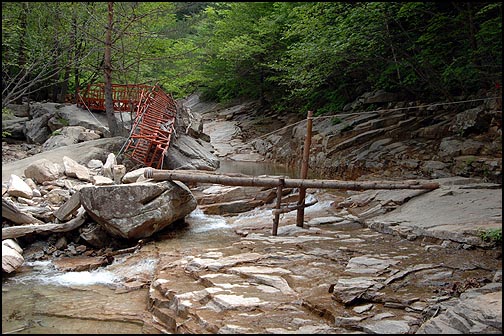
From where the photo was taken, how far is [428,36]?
9.48 meters

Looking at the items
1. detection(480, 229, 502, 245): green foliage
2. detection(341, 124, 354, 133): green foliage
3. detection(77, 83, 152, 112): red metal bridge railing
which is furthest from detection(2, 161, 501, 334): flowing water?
detection(77, 83, 152, 112): red metal bridge railing

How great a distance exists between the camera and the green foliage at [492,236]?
527 cm

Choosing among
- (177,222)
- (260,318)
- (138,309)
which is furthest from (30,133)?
(260,318)

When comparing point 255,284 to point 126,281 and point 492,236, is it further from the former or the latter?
point 492,236

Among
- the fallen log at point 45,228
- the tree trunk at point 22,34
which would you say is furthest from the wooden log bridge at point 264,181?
the tree trunk at point 22,34

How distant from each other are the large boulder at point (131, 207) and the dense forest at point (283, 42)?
188cm

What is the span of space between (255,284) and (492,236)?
3.07 metres

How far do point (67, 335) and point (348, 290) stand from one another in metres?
2.69

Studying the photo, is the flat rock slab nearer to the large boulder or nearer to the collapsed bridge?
the large boulder

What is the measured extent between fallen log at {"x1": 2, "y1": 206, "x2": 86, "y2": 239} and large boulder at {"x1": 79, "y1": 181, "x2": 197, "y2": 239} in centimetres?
25

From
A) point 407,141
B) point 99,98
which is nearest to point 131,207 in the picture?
point 407,141

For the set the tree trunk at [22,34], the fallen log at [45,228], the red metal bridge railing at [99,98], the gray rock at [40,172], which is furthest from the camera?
the red metal bridge railing at [99,98]

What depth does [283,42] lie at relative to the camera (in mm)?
16219

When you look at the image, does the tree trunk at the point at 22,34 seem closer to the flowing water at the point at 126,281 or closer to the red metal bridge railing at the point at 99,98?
the flowing water at the point at 126,281
